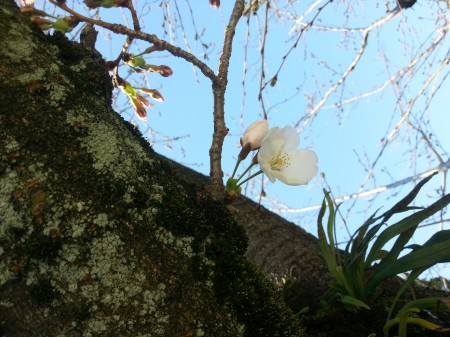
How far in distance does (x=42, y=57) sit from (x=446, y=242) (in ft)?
3.06

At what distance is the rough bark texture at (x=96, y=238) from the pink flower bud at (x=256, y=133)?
29cm

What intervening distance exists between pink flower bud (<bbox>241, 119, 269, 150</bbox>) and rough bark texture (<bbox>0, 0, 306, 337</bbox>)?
290 mm

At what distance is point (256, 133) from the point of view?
118 centimetres

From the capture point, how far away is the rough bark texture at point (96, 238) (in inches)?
28.4

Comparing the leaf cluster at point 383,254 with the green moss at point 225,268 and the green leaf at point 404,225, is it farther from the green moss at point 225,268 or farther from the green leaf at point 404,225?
→ the green moss at point 225,268

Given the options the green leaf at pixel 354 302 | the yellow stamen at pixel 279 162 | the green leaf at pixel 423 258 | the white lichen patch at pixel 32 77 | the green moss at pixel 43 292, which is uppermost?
the yellow stamen at pixel 279 162

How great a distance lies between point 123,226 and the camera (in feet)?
2.54

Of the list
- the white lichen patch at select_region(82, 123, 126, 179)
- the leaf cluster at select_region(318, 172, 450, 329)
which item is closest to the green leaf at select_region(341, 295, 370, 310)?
the leaf cluster at select_region(318, 172, 450, 329)

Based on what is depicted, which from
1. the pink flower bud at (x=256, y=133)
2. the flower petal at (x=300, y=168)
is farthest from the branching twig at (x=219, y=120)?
the flower petal at (x=300, y=168)

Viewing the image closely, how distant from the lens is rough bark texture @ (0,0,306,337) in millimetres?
720

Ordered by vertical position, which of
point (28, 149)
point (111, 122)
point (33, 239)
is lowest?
point (33, 239)

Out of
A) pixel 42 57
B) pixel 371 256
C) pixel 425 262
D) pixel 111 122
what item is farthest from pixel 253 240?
pixel 42 57

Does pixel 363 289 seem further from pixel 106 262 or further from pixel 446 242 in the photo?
pixel 106 262

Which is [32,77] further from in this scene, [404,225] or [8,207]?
[404,225]
